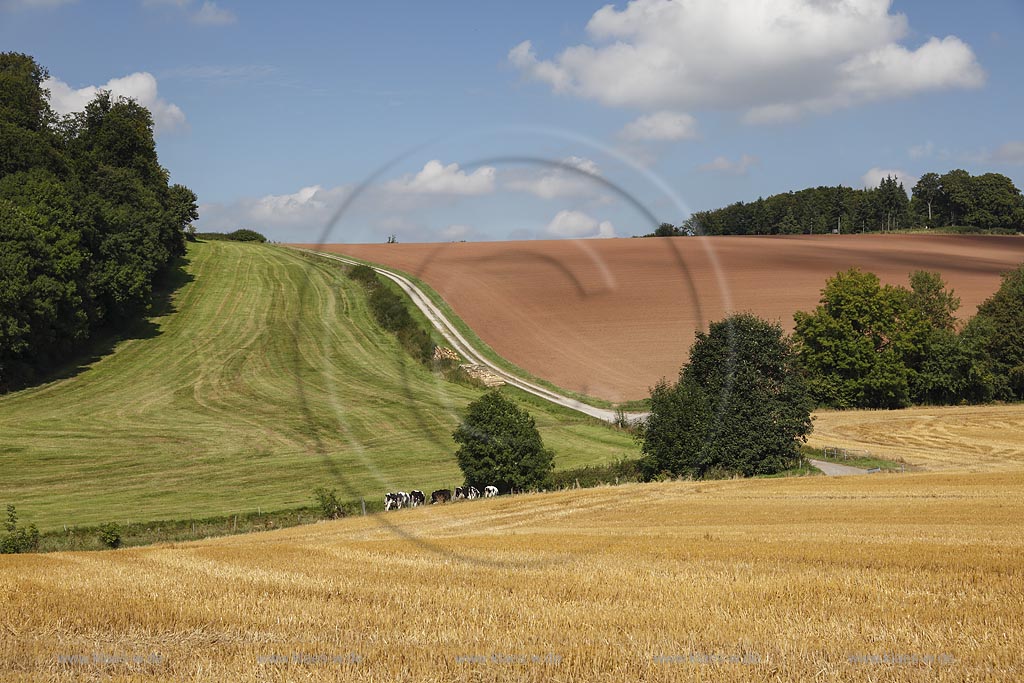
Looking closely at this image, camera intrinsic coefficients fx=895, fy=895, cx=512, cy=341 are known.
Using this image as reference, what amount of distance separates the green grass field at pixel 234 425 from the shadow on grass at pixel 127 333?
0.87m

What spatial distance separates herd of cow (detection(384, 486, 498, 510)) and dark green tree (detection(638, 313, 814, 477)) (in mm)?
9738

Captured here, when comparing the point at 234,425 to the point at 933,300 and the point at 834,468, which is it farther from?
the point at 933,300

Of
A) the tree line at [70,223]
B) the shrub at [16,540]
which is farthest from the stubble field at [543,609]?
the tree line at [70,223]

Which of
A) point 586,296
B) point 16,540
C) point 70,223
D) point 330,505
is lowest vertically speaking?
point 330,505

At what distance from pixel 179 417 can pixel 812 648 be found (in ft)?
201

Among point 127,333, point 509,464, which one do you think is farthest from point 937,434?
point 127,333

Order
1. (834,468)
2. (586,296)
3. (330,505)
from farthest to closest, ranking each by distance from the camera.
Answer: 1. (834,468)
2. (330,505)
3. (586,296)

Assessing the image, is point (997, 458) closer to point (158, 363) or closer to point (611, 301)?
point (611, 301)

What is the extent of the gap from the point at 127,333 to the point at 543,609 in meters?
83.1

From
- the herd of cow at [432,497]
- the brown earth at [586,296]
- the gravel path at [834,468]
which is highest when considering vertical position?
the brown earth at [586,296]

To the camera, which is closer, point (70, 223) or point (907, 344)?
point (70, 223)

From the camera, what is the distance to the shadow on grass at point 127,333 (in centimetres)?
7494

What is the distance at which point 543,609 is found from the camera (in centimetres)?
1343

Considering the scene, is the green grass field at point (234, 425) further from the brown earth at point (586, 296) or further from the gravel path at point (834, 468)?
the gravel path at point (834, 468)
